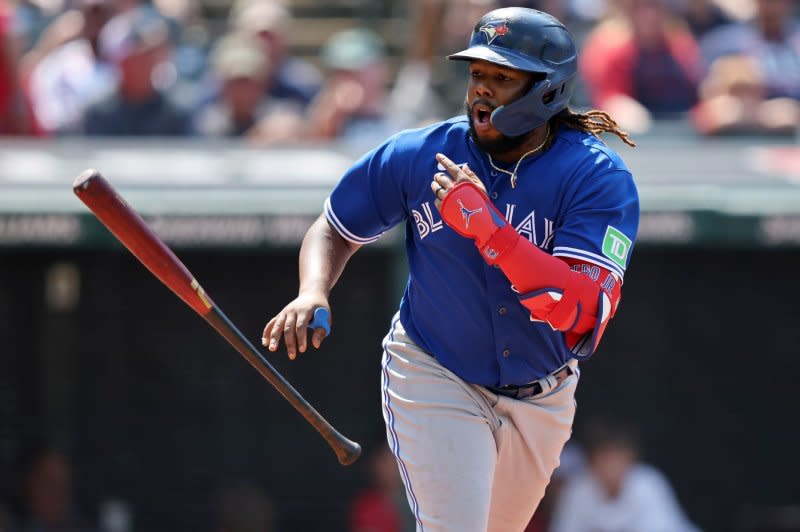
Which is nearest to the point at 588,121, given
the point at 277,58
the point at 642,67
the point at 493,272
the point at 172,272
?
the point at 493,272

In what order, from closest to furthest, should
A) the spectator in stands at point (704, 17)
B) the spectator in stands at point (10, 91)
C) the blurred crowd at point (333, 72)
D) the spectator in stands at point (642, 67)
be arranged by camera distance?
1. the spectator in stands at point (10, 91)
2. the blurred crowd at point (333, 72)
3. the spectator in stands at point (642, 67)
4. the spectator in stands at point (704, 17)

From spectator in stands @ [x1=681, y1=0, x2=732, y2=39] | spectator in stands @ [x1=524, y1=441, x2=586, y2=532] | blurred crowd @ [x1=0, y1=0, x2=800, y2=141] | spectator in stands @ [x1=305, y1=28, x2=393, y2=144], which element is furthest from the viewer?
spectator in stands @ [x1=681, y1=0, x2=732, y2=39]

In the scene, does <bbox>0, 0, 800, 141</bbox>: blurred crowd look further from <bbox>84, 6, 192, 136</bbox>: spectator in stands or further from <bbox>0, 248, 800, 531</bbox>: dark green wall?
<bbox>0, 248, 800, 531</bbox>: dark green wall

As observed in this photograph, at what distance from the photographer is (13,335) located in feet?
23.3

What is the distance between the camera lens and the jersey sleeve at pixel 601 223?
3271 mm

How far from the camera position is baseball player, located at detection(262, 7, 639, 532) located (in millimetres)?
3270

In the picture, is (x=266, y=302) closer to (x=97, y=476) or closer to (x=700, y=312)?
(x=97, y=476)

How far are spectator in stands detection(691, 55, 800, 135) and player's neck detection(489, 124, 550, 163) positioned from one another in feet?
14.1

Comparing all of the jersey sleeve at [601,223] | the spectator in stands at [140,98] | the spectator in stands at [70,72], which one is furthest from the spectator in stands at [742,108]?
the jersey sleeve at [601,223]

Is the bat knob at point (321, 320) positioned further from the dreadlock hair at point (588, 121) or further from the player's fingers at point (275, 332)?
the dreadlock hair at point (588, 121)

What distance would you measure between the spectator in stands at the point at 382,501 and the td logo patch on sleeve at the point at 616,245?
3629mm

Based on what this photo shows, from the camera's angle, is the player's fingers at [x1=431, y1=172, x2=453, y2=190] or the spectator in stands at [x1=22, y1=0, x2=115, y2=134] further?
the spectator in stands at [x1=22, y1=0, x2=115, y2=134]

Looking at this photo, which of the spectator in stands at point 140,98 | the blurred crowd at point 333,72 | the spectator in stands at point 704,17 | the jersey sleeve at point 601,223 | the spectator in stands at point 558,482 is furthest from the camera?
the spectator in stands at point 704,17

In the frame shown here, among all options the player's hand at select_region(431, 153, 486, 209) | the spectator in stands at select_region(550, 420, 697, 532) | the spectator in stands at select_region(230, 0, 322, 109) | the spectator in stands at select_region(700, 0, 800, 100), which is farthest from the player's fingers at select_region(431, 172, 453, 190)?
the spectator in stands at select_region(700, 0, 800, 100)
